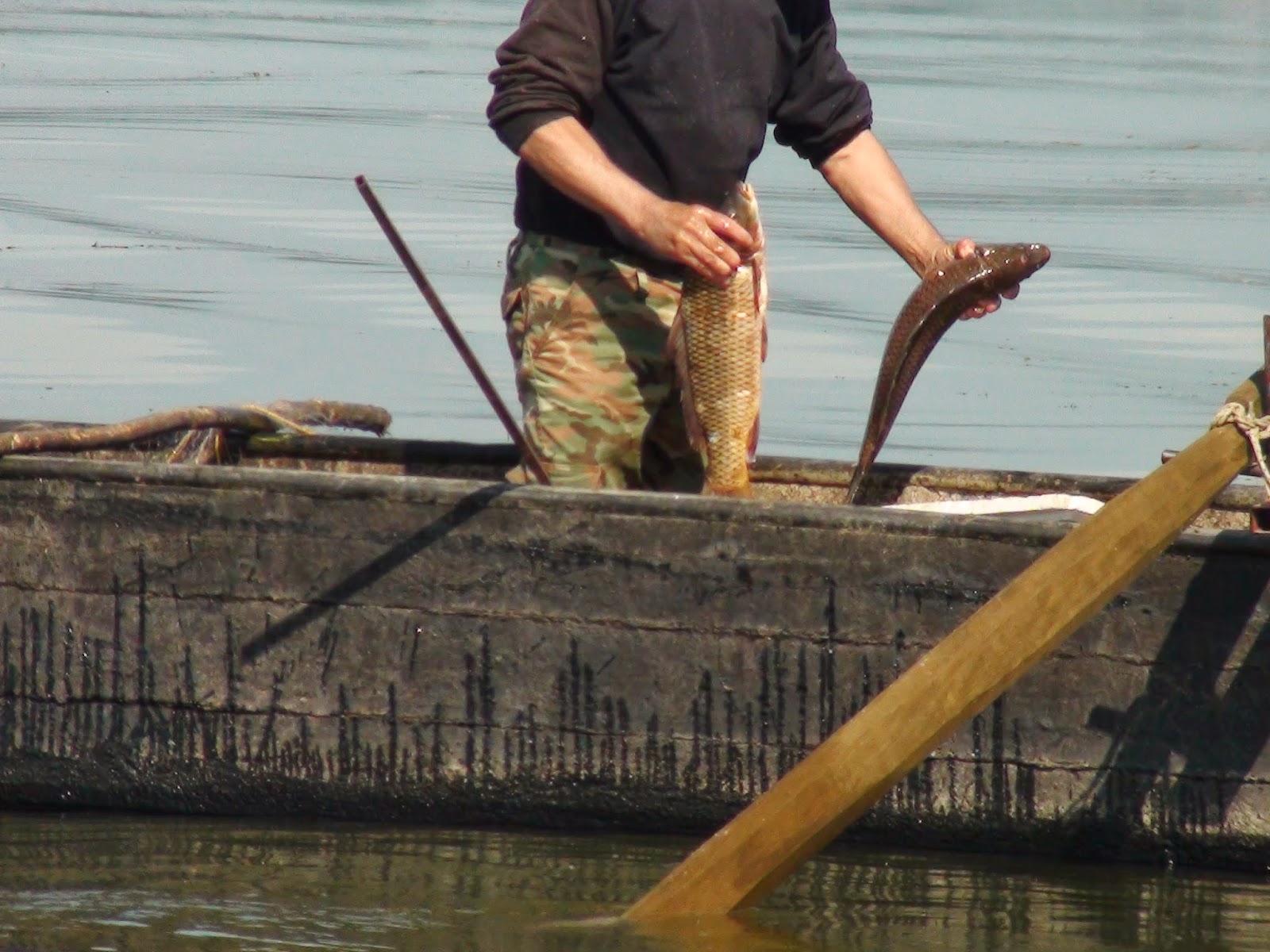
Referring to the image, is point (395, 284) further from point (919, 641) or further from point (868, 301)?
point (919, 641)

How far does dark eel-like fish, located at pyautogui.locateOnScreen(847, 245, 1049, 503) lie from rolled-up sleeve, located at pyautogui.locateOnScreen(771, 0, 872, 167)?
1.73 feet

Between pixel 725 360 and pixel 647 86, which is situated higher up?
pixel 647 86

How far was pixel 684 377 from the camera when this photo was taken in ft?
18.0

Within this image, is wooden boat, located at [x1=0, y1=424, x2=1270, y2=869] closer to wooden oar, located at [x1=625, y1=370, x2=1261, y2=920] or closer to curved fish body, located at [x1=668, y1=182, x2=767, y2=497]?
wooden oar, located at [x1=625, y1=370, x2=1261, y2=920]

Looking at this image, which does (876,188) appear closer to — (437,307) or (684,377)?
(684,377)

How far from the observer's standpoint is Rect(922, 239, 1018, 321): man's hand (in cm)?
568

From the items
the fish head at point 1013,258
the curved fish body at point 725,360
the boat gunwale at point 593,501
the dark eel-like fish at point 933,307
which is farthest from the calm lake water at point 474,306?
the fish head at point 1013,258

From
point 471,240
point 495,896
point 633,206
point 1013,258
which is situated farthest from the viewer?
point 471,240

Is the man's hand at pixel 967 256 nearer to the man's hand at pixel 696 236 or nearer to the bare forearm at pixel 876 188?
the bare forearm at pixel 876 188

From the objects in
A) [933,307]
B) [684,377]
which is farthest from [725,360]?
[933,307]

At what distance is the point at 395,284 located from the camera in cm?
1334

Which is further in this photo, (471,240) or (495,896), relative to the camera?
(471,240)

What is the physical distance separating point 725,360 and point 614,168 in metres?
0.55

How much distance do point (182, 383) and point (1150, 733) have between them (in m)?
6.35
